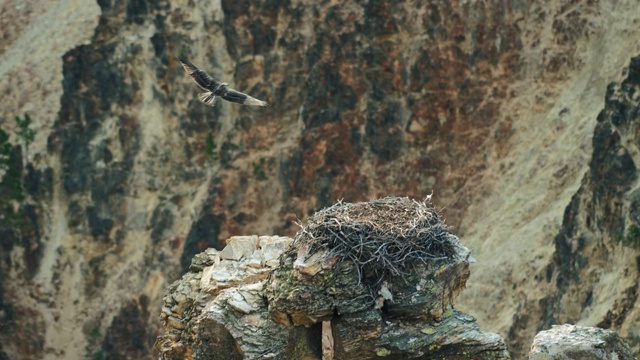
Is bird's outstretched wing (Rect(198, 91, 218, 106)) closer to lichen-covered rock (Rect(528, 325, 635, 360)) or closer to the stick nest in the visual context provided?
the stick nest

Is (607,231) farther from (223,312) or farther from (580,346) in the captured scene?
(580,346)

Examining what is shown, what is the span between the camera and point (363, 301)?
87.5 feet

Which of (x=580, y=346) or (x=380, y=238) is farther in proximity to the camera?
(x=380, y=238)

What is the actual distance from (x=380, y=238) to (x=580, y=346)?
13.7 ft

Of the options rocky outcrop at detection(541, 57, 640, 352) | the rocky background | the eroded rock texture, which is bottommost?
the eroded rock texture

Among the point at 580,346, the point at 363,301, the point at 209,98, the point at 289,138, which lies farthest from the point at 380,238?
the point at 289,138

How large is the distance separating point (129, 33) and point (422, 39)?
50.9ft

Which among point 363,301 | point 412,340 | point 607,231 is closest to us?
point 363,301

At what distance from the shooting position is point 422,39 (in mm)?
62219

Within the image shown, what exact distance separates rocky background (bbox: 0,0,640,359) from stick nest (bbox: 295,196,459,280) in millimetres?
23552

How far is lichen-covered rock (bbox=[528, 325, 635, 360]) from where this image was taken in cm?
2497

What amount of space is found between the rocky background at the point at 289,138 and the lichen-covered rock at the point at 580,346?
24147mm

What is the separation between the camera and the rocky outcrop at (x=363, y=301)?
26562 mm

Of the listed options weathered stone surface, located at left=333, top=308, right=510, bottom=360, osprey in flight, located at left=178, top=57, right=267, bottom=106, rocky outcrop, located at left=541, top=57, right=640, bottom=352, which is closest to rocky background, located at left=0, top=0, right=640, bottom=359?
rocky outcrop, located at left=541, top=57, right=640, bottom=352
